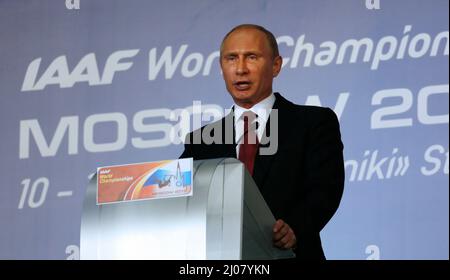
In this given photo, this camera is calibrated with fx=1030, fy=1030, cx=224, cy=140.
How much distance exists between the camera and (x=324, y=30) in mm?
3795

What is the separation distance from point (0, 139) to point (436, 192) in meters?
1.73

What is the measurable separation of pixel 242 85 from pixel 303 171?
0.28 meters

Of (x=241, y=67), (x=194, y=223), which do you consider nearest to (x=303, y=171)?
(x=241, y=67)

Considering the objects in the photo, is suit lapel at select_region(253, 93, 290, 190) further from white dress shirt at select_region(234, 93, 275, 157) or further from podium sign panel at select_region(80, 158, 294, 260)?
podium sign panel at select_region(80, 158, 294, 260)

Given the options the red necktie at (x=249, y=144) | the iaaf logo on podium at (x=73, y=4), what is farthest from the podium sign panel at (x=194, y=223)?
the iaaf logo on podium at (x=73, y=4)

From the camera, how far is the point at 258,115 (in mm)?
2529

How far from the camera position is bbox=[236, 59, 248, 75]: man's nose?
249 cm

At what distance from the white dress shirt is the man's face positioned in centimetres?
1

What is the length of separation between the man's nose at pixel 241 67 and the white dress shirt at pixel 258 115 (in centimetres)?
10

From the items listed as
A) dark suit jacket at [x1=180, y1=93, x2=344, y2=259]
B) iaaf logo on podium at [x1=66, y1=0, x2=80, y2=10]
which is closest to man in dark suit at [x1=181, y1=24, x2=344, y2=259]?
dark suit jacket at [x1=180, y1=93, x2=344, y2=259]

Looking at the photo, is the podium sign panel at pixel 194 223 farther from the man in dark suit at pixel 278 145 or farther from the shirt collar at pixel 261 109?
the shirt collar at pixel 261 109

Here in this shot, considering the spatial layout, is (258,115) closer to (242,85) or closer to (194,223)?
(242,85)
